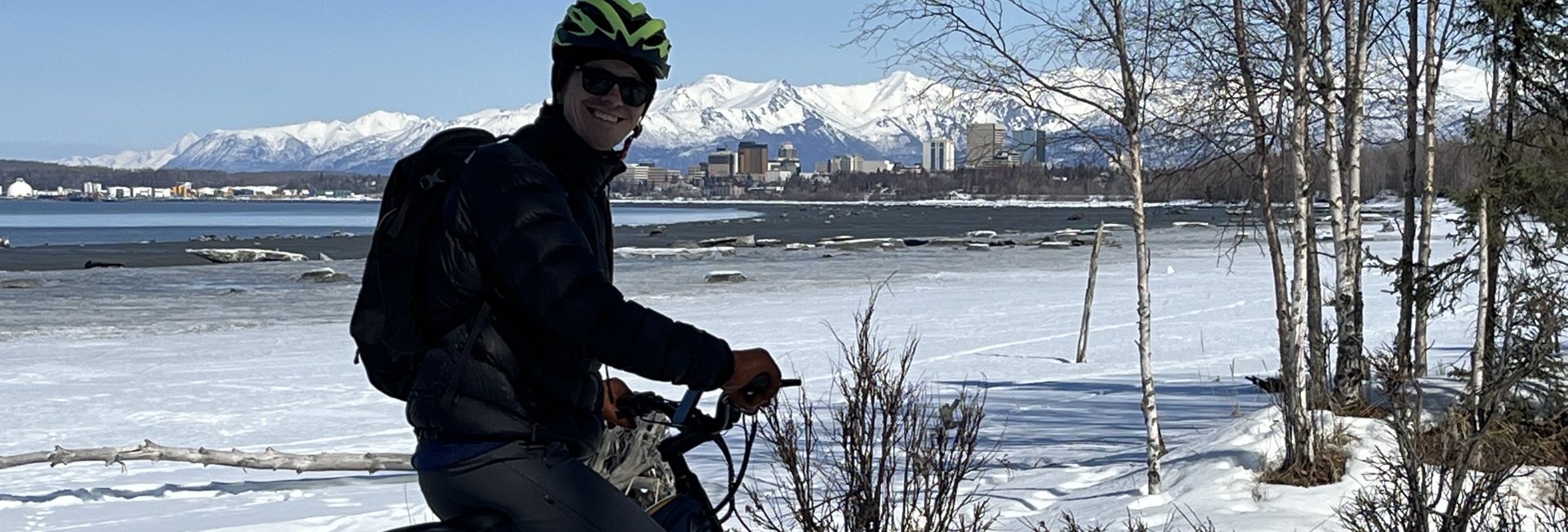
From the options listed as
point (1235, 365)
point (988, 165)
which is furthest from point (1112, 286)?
point (988, 165)

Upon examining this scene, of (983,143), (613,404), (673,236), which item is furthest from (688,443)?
(673,236)

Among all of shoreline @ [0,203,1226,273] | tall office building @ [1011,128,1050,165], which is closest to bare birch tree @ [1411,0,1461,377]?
tall office building @ [1011,128,1050,165]

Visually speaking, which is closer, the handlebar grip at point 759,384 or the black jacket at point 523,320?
the black jacket at point 523,320

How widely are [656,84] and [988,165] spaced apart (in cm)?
736

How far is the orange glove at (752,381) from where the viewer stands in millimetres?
2660

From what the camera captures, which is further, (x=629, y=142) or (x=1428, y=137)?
(x=1428, y=137)

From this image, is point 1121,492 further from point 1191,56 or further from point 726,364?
point 726,364

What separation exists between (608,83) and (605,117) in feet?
0.21

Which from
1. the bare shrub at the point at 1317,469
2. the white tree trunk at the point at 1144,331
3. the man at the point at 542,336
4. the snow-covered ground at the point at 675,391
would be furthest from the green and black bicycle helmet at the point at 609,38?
the bare shrub at the point at 1317,469

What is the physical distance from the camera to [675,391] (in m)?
15.2

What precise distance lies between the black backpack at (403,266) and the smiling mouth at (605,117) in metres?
0.24

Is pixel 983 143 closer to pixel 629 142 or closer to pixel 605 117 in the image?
pixel 629 142

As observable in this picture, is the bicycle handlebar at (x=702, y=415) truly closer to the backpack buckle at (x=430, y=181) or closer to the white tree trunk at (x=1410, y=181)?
the backpack buckle at (x=430, y=181)

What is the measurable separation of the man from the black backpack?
0.13 feet
